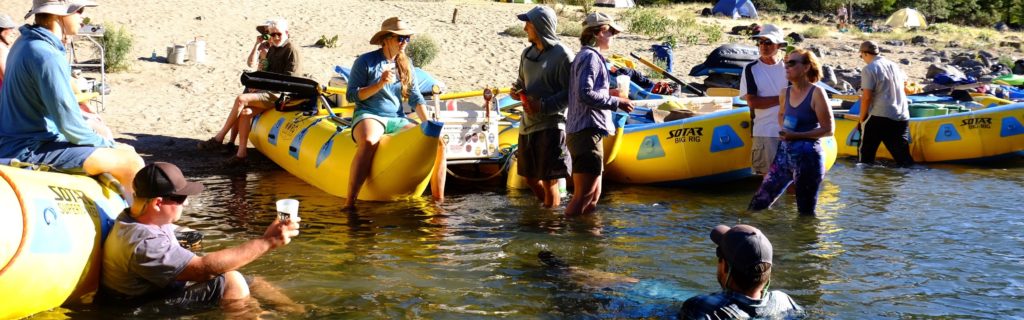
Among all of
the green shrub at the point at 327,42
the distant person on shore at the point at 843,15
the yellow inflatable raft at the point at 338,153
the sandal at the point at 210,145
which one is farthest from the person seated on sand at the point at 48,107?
the distant person on shore at the point at 843,15

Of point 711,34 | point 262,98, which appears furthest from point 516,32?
point 262,98

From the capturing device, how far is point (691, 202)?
8.95m

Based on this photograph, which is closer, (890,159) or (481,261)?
(481,261)

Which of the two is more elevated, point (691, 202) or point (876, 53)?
point (876, 53)

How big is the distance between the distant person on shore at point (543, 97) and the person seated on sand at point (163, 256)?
9.26 feet

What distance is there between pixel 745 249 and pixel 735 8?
35.0m

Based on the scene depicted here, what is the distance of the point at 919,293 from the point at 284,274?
3.55 meters

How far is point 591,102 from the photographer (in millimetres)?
6785

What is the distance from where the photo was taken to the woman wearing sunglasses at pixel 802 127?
6875mm

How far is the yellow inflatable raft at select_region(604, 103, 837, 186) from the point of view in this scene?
362 inches

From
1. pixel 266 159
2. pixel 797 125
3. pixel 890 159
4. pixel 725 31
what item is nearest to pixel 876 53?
pixel 890 159

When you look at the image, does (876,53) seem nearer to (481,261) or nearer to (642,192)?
(642,192)

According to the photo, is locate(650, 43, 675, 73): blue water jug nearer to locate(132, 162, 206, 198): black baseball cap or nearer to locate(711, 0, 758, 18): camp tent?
locate(132, 162, 206, 198): black baseball cap

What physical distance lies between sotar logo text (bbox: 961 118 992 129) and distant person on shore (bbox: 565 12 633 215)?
5801 mm
